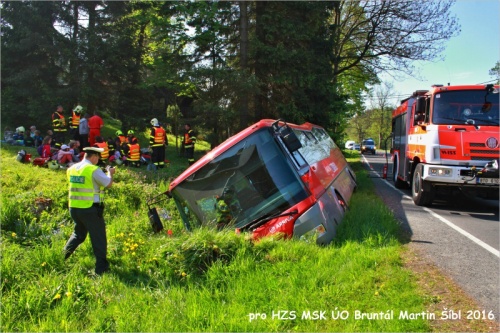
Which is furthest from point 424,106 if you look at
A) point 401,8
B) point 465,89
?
point 401,8

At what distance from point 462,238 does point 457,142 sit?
2726 millimetres

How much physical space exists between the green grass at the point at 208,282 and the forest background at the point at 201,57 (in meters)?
9.86

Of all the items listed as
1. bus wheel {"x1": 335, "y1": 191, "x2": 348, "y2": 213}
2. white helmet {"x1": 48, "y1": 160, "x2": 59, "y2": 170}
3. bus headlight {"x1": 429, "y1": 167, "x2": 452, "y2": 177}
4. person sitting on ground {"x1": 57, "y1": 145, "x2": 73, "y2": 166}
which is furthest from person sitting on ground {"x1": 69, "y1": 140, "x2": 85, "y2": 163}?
bus headlight {"x1": 429, "y1": 167, "x2": 452, "y2": 177}

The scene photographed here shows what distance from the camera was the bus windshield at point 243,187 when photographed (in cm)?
573

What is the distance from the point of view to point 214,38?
15.8 metres

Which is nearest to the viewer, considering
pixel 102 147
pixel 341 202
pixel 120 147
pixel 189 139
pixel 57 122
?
pixel 341 202

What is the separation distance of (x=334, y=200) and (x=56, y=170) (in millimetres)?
8478

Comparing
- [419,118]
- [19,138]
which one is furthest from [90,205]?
[19,138]

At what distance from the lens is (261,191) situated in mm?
5805

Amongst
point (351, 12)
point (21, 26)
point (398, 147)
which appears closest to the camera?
point (398, 147)

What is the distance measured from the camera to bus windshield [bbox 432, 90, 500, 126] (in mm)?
8477

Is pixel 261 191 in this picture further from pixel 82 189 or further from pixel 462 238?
pixel 462 238

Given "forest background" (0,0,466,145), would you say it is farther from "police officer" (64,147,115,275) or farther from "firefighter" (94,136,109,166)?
"police officer" (64,147,115,275)

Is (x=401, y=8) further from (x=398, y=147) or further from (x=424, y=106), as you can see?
(x=424, y=106)
